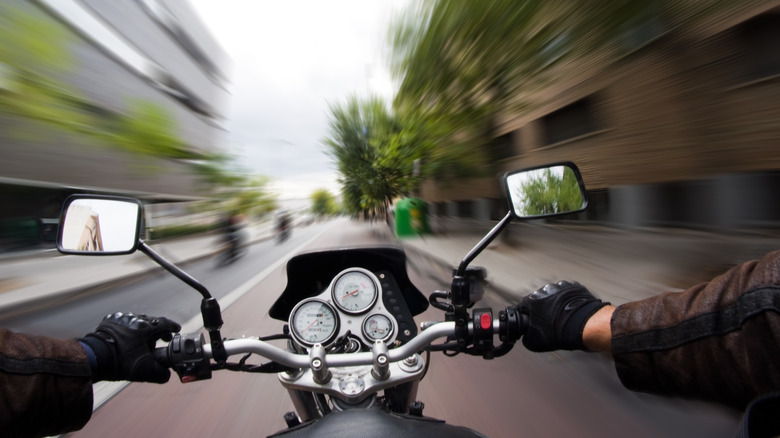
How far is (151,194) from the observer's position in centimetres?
2352

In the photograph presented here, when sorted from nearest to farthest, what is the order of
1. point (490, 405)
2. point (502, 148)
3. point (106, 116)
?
point (490, 405) < point (502, 148) < point (106, 116)

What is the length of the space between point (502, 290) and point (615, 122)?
11.3 ft

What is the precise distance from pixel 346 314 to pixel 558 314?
2.84 feet

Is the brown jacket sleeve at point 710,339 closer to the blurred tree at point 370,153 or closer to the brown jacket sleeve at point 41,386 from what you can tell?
the brown jacket sleeve at point 41,386

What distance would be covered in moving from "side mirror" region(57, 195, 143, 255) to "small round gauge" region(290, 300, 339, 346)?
0.67 m

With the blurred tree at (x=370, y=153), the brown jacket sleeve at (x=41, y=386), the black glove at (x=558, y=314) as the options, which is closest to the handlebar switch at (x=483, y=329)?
the black glove at (x=558, y=314)

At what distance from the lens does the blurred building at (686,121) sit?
4.79 m

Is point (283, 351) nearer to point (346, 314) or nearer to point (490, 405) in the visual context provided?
point (346, 314)

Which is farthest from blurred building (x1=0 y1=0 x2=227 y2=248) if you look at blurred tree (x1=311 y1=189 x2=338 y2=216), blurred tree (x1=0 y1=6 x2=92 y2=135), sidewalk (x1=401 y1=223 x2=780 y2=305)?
blurred tree (x1=311 y1=189 x2=338 y2=216)

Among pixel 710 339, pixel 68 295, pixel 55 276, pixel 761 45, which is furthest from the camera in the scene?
pixel 55 276

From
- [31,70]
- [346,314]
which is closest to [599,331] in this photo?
[346,314]

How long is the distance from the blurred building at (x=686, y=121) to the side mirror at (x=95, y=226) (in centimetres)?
579

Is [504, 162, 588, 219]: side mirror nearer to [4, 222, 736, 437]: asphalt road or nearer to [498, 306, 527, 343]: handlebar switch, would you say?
[498, 306, 527, 343]: handlebar switch

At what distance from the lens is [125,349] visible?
1.26 m
